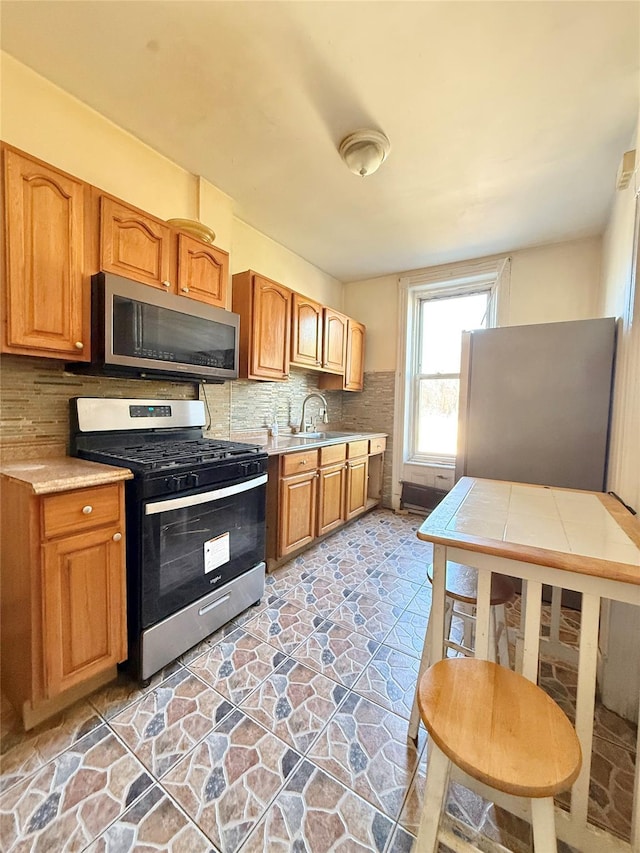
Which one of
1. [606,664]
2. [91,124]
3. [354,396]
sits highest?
[91,124]

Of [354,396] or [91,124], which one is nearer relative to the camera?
[91,124]

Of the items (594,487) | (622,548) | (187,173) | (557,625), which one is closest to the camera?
(622,548)

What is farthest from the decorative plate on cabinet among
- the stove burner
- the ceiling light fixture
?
the stove burner

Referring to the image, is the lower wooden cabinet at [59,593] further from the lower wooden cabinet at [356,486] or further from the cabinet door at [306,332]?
the lower wooden cabinet at [356,486]

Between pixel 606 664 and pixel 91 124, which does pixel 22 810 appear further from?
pixel 91 124

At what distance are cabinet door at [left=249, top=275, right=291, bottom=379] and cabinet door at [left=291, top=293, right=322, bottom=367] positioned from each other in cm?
8

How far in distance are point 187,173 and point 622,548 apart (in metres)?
2.85

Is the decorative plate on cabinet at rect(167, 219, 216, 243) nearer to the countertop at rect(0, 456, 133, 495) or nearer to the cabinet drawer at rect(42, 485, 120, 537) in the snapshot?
the countertop at rect(0, 456, 133, 495)

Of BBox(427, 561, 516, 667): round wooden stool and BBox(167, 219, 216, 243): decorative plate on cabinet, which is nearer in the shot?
BBox(427, 561, 516, 667): round wooden stool

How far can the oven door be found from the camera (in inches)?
56.6

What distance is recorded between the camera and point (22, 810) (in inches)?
38.9

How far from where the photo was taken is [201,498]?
62.4 inches

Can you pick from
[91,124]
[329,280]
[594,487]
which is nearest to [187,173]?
[91,124]

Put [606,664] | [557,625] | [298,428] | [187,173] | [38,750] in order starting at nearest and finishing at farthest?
[38,750] → [606,664] → [557,625] → [187,173] → [298,428]
